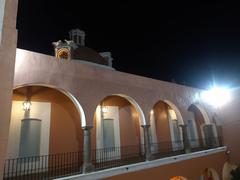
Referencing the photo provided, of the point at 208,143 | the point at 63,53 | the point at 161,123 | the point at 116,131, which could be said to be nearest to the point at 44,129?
the point at 116,131

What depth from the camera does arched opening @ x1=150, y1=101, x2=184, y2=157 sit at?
43.6ft

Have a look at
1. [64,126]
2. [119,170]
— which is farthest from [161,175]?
[64,126]

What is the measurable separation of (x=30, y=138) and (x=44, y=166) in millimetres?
1359

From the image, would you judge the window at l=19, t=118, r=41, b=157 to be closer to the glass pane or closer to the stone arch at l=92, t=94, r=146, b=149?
the stone arch at l=92, t=94, r=146, b=149

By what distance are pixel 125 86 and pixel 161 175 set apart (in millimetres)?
4396

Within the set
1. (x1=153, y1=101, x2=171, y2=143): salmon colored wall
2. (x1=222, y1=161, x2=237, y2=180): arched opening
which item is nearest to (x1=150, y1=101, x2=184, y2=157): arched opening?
(x1=153, y1=101, x2=171, y2=143): salmon colored wall

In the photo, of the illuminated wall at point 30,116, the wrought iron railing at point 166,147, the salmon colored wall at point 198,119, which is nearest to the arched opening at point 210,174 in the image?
the wrought iron railing at point 166,147

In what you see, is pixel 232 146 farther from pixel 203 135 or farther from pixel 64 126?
pixel 64 126

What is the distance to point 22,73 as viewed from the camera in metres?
7.02

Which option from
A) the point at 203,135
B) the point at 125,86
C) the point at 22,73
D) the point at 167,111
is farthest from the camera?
the point at 203,135

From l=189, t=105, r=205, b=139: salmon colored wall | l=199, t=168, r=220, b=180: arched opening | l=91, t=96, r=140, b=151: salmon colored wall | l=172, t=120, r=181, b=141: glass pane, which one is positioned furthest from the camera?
l=189, t=105, r=205, b=139: salmon colored wall

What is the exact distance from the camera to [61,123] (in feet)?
32.4

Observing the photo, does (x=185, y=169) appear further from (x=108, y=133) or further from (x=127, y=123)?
(x=108, y=133)

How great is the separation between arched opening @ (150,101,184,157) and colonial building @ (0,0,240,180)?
7 cm
